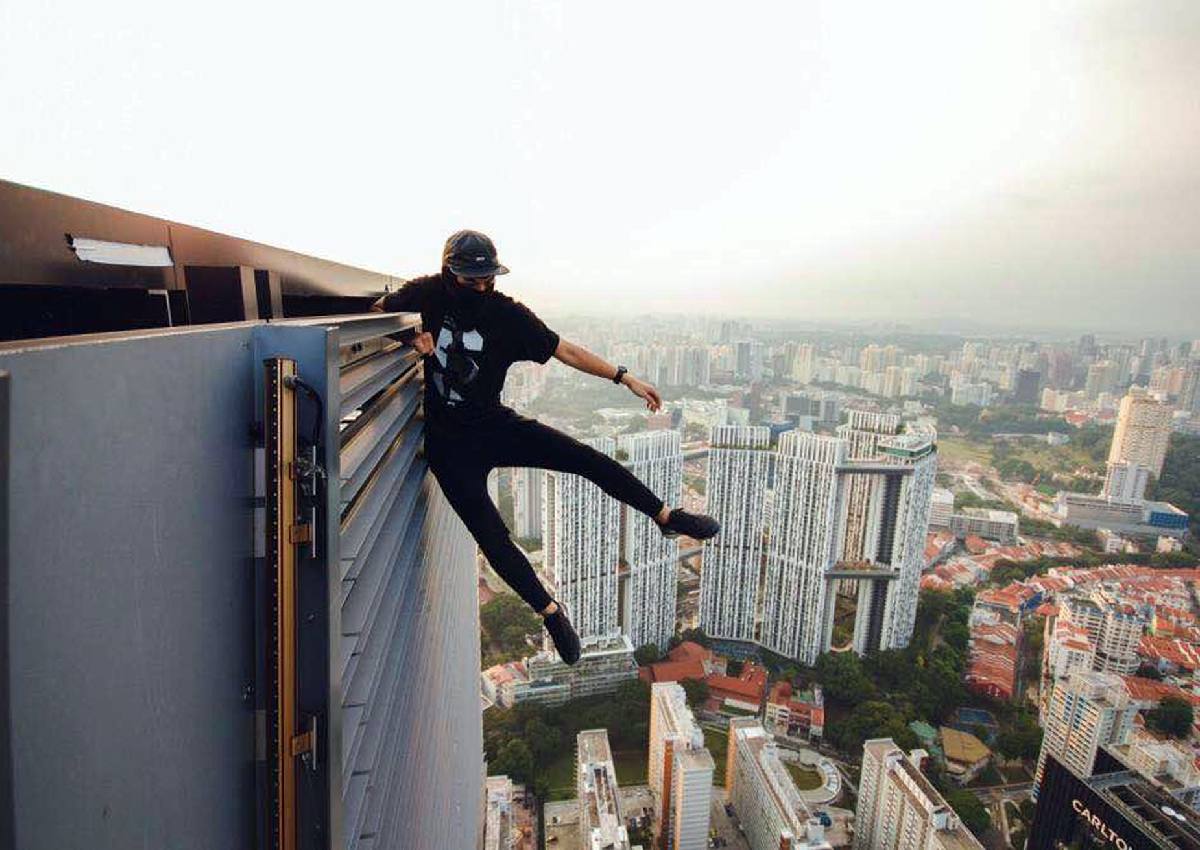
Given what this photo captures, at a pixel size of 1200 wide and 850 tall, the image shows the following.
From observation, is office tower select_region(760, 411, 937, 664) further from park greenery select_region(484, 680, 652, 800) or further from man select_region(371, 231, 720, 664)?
man select_region(371, 231, 720, 664)

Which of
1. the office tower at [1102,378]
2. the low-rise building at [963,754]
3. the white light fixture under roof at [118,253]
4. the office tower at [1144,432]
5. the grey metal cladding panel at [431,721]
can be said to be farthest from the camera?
the office tower at [1102,378]

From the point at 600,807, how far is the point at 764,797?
7.45ft

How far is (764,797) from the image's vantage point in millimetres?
7699

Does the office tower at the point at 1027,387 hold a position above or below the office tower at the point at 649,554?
above

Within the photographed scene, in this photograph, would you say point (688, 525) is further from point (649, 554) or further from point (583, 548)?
point (649, 554)

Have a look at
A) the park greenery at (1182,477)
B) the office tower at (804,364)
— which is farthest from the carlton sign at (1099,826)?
the office tower at (804,364)

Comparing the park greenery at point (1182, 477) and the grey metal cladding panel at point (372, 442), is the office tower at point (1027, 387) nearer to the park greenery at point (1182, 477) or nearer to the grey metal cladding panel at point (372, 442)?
the park greenery at point (1182, 477)

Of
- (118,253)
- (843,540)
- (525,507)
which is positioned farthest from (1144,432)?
(118,253)

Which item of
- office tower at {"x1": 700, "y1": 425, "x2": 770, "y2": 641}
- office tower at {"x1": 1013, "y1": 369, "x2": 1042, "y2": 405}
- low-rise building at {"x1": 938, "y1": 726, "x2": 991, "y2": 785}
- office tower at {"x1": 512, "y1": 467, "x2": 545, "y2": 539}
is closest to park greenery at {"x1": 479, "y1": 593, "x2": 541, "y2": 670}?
office tower at {"x1": 512, "y1": 467, "x2": 545, "y2": 539}

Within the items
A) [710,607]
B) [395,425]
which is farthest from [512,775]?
[395,425]

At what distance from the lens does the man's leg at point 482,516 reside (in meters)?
1.55

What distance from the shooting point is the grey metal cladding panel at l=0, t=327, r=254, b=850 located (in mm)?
316

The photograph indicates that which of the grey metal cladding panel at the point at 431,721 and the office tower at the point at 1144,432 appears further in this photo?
the office tower at the point at 1144,432

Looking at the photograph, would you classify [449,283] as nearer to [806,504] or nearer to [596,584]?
[596,584]
